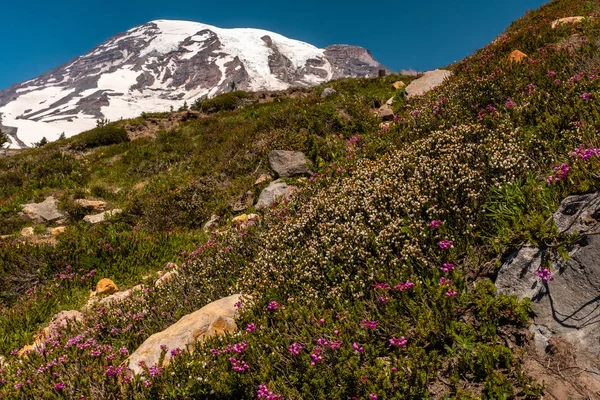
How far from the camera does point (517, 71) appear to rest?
7.39 meters

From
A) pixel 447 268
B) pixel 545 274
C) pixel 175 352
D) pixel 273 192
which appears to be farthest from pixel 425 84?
pixel 175 352

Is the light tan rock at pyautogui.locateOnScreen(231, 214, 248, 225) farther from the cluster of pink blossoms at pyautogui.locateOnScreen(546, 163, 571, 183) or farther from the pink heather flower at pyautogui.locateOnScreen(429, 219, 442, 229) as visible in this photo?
the cluster of pink blossoms at pyautogui.locateOnScreen(546, 163, 571, 183)

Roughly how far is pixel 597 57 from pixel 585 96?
2515 millimetres

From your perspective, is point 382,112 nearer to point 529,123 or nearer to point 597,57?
point 597,57

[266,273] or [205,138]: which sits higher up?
[205,138]

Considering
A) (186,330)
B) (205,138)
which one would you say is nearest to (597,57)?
(186,330)

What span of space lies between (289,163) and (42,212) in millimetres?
9784

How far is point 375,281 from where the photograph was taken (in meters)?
3.85

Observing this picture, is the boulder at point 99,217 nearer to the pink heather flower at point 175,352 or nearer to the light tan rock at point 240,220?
the light tan rock at point 240,220

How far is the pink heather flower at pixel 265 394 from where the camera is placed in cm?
292

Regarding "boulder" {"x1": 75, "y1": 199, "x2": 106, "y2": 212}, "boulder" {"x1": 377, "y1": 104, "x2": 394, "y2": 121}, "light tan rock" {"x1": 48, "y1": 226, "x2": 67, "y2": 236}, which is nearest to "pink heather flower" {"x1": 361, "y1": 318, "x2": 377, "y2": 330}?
"boulder" {"x1": 377, "y1": 104, "x2": 394, "y2": 121}

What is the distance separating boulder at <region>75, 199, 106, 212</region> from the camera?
1317 cm

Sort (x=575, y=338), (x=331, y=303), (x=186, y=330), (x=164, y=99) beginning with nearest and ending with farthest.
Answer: (x=575, y=338)
(x=331, y=303)
(x=186, y=330)
(x=164, y=99)

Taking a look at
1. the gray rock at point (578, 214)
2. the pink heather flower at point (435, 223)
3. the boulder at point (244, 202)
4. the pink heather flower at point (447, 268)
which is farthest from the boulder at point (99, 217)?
the gray rock at point (578, 214)
